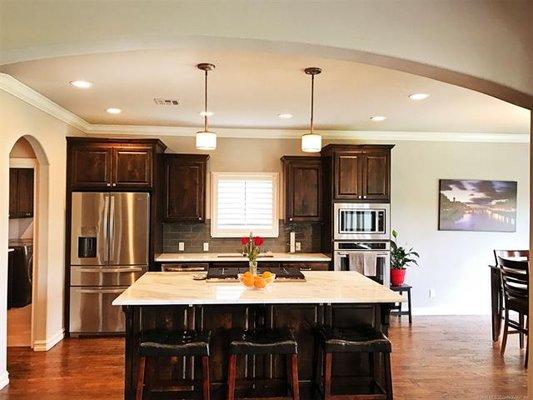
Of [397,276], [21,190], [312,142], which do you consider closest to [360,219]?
[397,276]

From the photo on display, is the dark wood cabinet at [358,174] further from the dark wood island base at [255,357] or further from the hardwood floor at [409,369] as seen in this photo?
the dark wood island base at [255,357]

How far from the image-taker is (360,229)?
5562mm

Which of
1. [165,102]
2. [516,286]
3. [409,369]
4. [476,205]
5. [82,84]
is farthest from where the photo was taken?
[476,205]

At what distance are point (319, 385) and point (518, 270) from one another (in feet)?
8.03

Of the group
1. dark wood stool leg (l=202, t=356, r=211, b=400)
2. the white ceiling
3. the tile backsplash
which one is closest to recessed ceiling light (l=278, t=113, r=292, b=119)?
the white ceiling

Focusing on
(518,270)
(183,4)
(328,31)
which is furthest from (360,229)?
(183,4)

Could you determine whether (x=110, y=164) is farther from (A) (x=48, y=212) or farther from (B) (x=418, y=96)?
(B) (x=418, y=96)

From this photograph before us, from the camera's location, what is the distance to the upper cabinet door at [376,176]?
557cm

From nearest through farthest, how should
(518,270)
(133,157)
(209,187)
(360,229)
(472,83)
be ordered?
(472,83), (518,270), (133,157), (360,229), (209,187)

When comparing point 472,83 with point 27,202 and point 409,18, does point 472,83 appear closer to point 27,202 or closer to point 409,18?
point 409,18

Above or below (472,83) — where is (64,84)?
above

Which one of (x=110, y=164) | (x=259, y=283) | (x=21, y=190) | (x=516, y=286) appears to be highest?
(x=110, y=164)

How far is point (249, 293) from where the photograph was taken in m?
3.19

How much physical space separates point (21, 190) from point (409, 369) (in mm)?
5995
